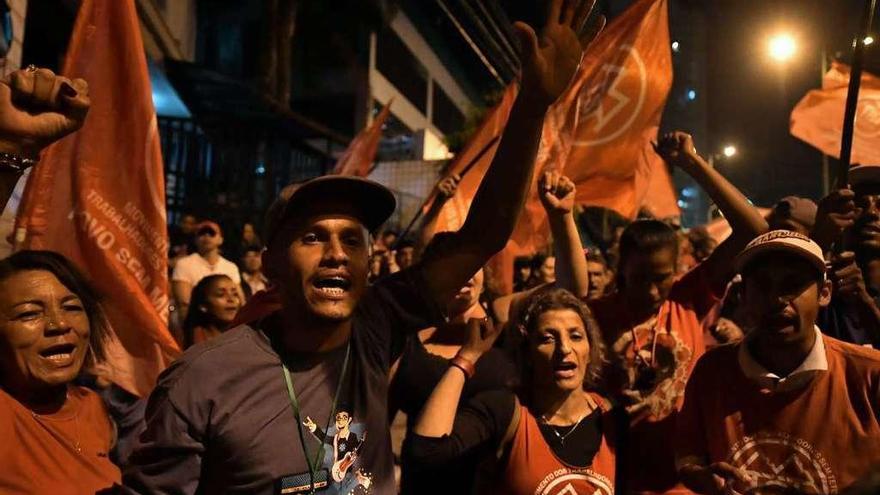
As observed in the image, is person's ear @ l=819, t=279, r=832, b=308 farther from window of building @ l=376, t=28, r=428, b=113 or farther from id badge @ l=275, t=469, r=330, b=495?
window of building @ l=376, t=28, r=428, b=113

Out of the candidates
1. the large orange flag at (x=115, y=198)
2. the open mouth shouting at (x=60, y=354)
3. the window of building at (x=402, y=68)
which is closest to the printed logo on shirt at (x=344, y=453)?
the open mouth shouting at (x=60, y=354)

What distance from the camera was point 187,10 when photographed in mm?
16500

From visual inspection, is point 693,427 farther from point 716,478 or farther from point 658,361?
point 658,361

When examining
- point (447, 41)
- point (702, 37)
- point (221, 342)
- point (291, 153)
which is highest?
point (702, 37)

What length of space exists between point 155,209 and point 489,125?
3232 mm

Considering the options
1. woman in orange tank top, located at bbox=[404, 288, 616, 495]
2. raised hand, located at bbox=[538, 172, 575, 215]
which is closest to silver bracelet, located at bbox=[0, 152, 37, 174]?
woman in orange tank top, located at bbox=[404, 288, 616, 495]

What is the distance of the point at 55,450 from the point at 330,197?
1.24 m

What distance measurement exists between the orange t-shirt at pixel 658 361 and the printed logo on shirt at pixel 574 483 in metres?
0.24

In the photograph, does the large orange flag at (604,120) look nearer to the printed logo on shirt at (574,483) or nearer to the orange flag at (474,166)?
the orange flag at (474,166)

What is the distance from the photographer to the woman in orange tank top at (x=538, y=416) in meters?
2.86

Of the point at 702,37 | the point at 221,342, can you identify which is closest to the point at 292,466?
the point at 221,342

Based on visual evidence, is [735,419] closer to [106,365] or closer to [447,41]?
[106,365]

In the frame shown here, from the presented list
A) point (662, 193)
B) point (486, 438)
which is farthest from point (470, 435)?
point (662, 193)

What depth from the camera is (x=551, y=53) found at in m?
2.20
